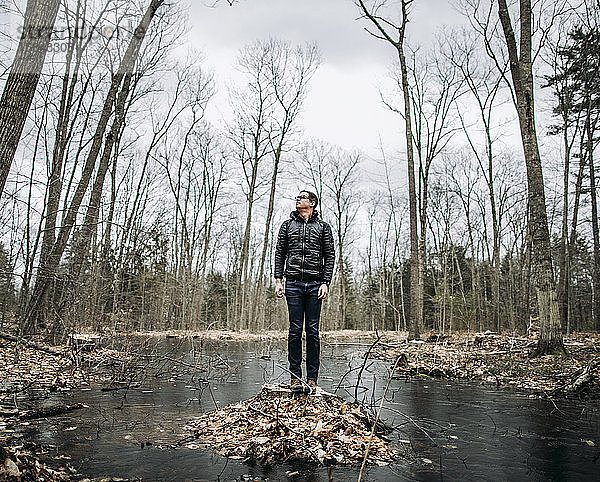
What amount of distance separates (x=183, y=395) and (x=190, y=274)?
24547mm

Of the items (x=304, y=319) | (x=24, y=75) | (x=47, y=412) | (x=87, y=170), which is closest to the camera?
(x=24, y=75)

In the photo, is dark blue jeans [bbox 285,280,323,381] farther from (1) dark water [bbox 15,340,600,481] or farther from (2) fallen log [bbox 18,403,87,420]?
(2) fallen log [bbox 18,403,87,420]

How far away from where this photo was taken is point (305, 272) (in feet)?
17.8

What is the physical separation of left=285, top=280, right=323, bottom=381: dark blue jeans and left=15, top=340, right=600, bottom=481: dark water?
717 millimetres

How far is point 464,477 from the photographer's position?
320cm

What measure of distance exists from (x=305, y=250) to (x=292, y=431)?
2.23 meters

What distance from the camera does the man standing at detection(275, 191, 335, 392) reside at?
5.34 meters

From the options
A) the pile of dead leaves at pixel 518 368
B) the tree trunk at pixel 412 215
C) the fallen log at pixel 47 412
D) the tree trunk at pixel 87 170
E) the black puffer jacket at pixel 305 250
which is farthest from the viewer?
the tree trunk at pixel 412 215

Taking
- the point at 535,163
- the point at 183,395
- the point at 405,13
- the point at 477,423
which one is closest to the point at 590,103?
the point at 405,13

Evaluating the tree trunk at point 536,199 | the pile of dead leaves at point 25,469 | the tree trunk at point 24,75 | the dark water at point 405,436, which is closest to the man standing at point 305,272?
the dark water at point 405,436

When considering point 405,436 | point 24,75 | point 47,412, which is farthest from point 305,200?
point 47,412

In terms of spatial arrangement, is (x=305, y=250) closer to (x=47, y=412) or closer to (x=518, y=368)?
(x=47, y=412)

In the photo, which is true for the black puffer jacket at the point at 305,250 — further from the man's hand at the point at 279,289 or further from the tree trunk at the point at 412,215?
the tree trunk at the point at 412,215

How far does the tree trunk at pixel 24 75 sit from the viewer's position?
4652 mm
